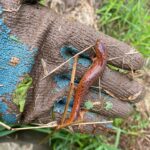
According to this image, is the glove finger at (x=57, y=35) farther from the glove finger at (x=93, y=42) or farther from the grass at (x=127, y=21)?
the grass at (x=127, y=21)

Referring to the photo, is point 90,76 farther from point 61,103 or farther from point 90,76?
point 61,103

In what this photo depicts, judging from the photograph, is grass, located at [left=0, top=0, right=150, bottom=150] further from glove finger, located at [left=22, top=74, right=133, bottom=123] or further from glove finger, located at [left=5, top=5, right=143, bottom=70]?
glove finger, located at [left=5, top=5, right=143, bottom=70]

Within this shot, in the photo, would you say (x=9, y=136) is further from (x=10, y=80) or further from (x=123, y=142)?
(x=123, y=142)

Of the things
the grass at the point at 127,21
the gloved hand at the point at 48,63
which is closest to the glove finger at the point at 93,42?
the gloved hand at the point at 48,63

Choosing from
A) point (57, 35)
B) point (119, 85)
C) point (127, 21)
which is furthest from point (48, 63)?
point (127, 21)

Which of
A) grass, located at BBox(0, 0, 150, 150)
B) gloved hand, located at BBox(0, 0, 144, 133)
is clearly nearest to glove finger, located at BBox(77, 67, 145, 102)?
gloved hand, located at BBox(0, 0, 144, 133)

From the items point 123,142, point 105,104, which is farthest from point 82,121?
point 123,142
